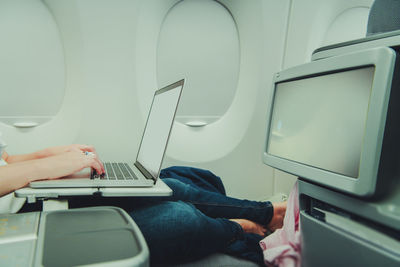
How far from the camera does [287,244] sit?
1.13 meters

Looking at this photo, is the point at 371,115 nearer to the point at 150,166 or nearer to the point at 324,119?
the point at 324,119

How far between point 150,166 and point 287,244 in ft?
2.04

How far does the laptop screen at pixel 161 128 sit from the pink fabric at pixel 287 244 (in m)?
0.50

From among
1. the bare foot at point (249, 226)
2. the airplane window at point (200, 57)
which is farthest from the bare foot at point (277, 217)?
the airplane window at point (200, 57)

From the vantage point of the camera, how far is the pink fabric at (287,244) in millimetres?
1028

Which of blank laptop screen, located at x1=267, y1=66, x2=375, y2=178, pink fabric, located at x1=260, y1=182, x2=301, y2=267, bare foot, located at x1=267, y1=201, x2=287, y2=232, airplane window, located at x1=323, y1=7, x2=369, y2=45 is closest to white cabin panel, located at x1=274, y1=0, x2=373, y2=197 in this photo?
airplane window, located at x1=323, y1=7, x2=369, y2=45

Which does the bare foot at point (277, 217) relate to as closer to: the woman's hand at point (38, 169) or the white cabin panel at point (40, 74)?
the woman's hand at point (38, 169)

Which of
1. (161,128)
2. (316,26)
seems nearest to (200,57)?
(316,26)

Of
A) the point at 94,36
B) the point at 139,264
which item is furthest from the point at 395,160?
the point at 94,36

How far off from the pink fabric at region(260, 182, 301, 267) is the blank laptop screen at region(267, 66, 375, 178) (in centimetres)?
33

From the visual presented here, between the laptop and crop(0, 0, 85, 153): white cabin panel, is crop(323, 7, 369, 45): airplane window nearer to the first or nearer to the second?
the laptop

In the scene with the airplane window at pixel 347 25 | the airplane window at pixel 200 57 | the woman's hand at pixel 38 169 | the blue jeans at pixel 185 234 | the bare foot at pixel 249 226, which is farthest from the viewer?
the airplane window at pixel 347 25

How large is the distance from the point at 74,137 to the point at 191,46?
3.08 ft

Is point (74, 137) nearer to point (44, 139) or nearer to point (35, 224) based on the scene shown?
point (44, 139)
